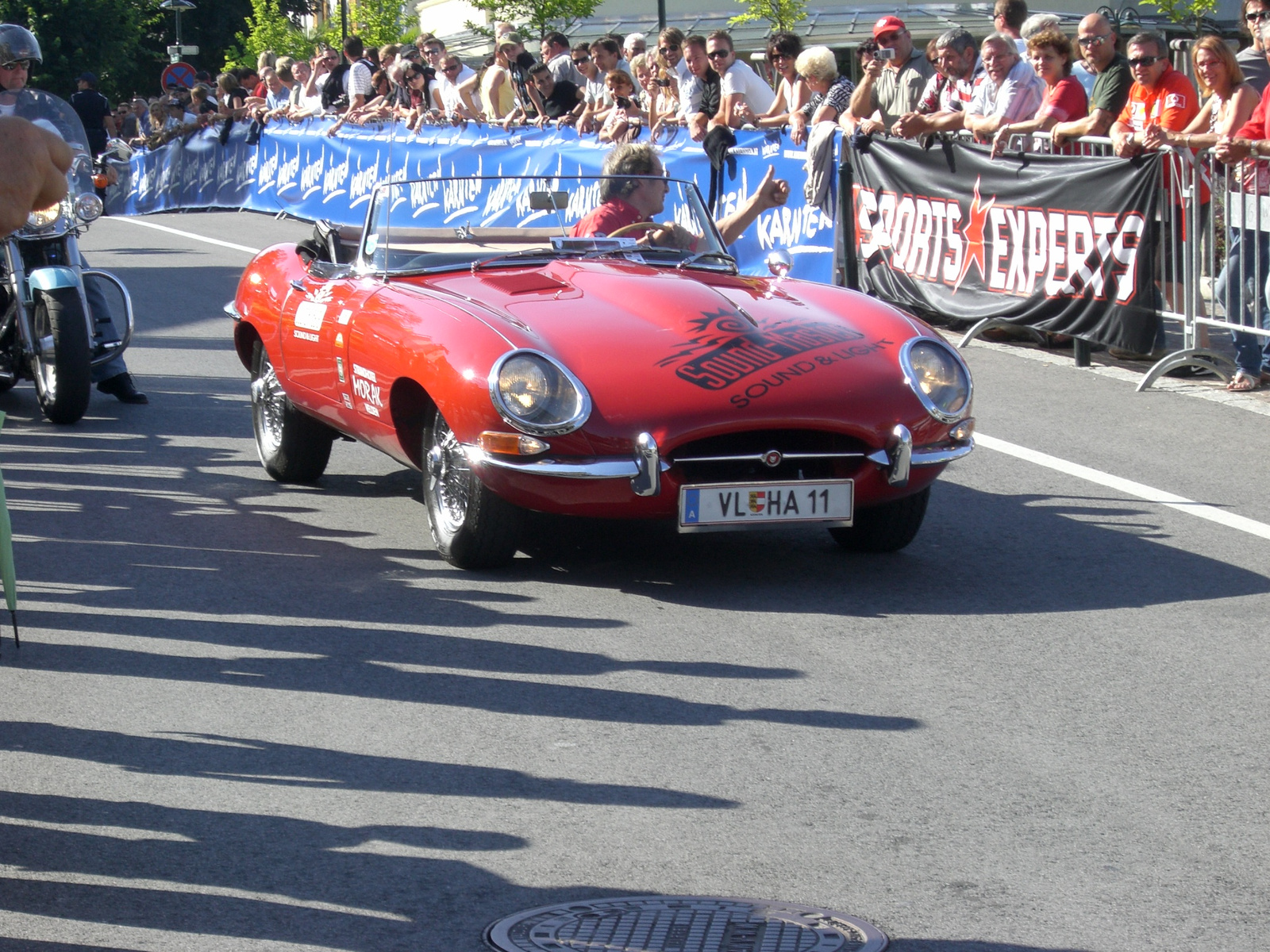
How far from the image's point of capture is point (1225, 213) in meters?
9.54

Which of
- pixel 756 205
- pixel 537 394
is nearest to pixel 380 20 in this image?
pixel 756 205

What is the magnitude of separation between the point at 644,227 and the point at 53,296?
11.0 feet

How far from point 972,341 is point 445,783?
835cm

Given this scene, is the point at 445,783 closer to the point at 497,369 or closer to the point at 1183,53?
the point at 497,369

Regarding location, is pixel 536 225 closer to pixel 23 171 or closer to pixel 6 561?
pixel 6 561

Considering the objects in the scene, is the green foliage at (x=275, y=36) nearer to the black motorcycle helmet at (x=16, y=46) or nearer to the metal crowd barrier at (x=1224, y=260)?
the black motorcycle helmet at (x=16, y=46)

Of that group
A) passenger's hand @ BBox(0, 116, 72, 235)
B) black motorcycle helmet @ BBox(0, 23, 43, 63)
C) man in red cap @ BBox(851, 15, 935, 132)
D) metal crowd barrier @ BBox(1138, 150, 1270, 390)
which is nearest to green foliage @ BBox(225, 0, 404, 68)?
man in red cap @ BBox(851, 15, 935, 132)

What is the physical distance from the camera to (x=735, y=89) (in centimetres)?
1484

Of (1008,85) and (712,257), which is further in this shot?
(1008,85)

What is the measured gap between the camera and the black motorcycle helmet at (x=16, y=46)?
28.7 feet

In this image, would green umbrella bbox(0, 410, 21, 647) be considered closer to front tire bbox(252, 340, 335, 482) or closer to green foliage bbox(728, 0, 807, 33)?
front tire bbox(252, 340, 335, 482)

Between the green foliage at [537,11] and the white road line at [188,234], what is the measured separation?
17263 mm

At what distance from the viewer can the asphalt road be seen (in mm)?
3566

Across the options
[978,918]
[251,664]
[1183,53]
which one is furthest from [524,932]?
[1183,53]
